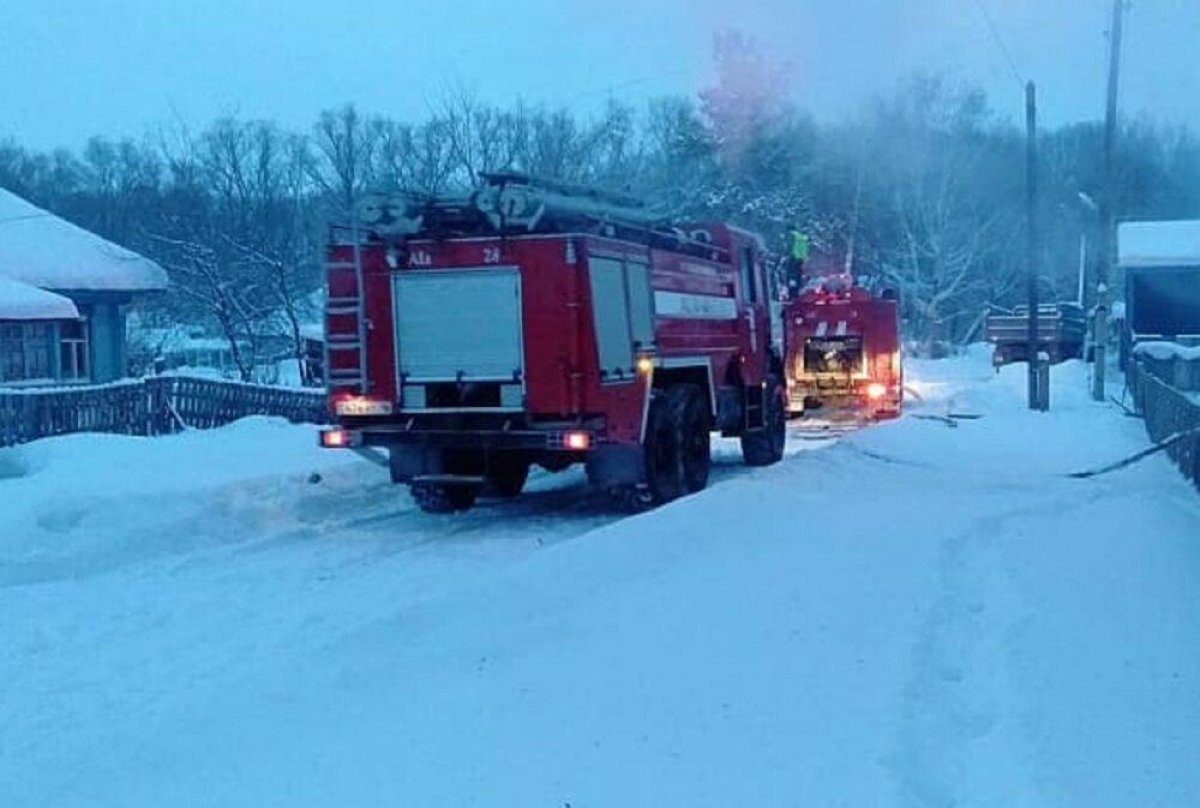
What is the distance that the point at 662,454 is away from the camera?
13.7m

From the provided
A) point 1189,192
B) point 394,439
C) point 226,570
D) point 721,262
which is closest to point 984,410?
point 721,262

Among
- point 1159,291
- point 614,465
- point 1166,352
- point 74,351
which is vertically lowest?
point 614,465

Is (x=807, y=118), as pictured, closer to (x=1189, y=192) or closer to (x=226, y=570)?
(x=1189, y=192)

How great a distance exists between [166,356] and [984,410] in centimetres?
2944

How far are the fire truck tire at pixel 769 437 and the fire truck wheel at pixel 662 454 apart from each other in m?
3.71

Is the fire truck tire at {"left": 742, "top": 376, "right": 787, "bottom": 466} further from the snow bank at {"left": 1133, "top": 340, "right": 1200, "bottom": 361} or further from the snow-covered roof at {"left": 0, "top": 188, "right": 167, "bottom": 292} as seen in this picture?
the snow-covered roof at {"left": 0, "top": 188, "right": 167, "bottom": 292}

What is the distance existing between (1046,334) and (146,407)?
37.6m

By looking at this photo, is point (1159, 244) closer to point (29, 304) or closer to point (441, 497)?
point (29, 304)

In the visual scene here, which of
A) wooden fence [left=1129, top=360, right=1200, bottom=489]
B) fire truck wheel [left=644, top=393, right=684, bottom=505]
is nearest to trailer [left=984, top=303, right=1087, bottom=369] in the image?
wooden fence [left=1129, top=360, right=1200, bottom=489]

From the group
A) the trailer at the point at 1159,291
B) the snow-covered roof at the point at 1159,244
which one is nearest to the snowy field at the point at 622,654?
the snow-covered roof at the point at 1159,244

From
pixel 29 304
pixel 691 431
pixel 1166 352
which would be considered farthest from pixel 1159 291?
pixel 29 304

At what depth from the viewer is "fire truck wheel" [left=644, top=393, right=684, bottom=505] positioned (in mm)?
13359

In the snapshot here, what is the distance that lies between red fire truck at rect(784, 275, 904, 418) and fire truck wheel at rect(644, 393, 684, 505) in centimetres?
1197

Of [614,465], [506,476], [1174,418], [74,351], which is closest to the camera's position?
[614,465]
